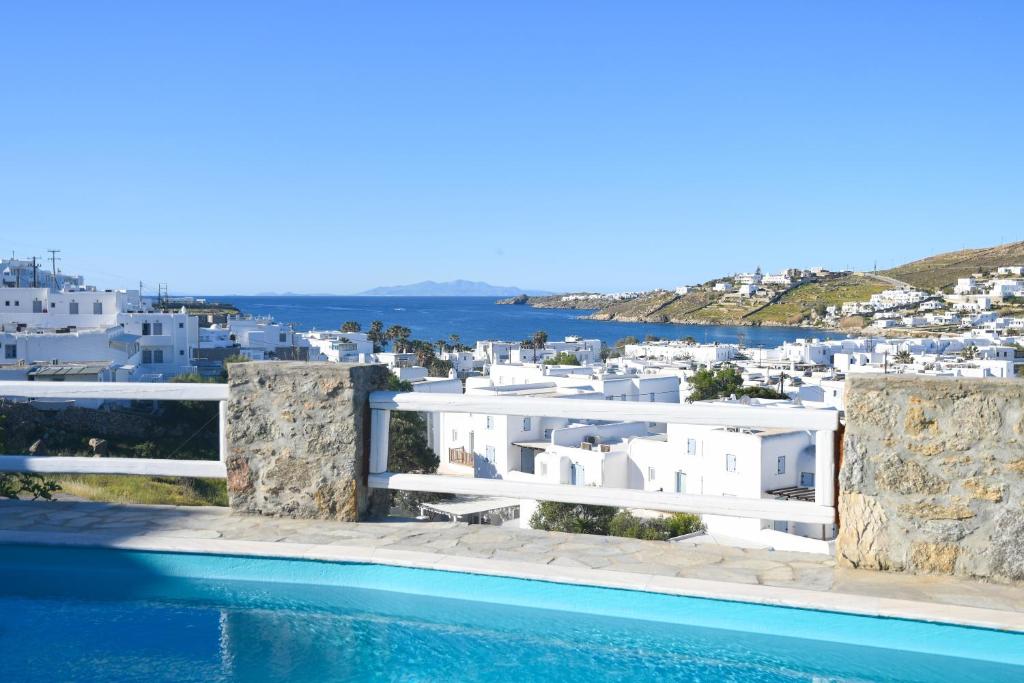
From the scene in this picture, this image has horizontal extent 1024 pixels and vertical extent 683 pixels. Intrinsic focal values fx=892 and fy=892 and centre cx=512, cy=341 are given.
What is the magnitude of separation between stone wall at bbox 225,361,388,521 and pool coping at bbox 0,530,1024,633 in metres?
0.53

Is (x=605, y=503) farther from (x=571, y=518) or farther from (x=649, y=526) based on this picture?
(x=649, y=526)

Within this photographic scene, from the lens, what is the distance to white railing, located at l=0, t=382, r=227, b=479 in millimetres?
5281

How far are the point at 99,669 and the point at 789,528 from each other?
14722 mm

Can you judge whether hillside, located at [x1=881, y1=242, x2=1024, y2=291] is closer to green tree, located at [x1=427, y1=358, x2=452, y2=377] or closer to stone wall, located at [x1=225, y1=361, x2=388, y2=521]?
green tree, located at [x1=427, y1=358, x2=452, y2=377]

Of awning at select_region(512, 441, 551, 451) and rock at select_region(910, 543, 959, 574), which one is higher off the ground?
rock at select_region(910, 543, 959, 574)

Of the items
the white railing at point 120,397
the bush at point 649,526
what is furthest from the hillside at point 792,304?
the white railing at point 120,397

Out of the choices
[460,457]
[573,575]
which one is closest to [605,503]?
[573,575]

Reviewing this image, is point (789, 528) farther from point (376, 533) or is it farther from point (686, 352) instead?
point (686, 352)

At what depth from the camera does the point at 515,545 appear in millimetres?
4922

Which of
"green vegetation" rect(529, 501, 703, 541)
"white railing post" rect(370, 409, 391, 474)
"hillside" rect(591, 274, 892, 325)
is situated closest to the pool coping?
"white railing post" rect(370, 409, 391, 474)

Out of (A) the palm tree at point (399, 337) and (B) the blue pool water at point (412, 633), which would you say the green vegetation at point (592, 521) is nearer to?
(B) the blue pool water at point (412, 633)

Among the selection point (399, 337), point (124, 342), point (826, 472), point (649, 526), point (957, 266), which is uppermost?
point (957, 266)

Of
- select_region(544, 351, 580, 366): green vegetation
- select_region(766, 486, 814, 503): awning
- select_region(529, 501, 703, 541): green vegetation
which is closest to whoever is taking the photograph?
select_region(529, 501, 703, 541): green vegetation

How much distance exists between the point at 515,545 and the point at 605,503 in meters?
0.58
